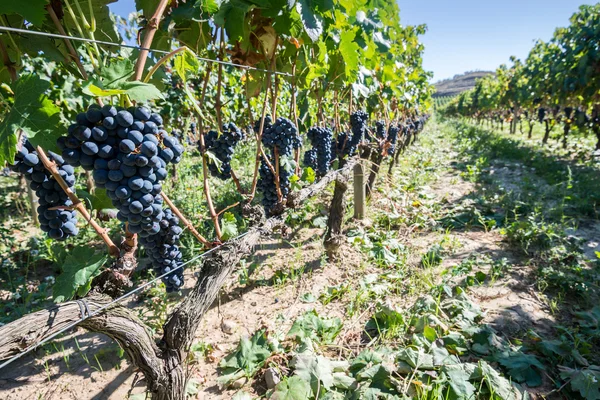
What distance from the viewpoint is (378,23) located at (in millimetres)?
3180

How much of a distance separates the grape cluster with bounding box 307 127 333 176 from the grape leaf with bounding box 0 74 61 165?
2.72 meters

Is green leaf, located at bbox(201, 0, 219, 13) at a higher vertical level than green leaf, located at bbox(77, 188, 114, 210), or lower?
higher

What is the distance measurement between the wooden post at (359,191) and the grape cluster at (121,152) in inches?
125

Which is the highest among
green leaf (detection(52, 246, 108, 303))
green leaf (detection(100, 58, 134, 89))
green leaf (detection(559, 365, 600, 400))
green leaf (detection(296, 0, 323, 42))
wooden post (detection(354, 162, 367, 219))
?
green leaf (detection(296, 0, 323, 42))

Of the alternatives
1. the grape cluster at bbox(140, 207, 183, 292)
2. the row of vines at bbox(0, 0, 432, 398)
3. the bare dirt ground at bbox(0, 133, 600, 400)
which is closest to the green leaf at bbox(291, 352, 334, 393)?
the bare dirt ground at bbox(0, 133, 600, 400)

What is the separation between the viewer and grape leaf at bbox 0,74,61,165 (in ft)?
2.94

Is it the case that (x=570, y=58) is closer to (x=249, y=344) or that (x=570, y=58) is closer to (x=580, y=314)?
(x=580, y=314)

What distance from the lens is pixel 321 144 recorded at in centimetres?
349

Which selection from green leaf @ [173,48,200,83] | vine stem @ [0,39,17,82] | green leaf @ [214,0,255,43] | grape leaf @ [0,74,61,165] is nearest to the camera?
grape leaf @ [0,74,61,165]

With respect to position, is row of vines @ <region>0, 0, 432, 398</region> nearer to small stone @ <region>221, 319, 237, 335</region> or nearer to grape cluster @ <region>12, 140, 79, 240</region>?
grape cluster @ <region>12, 140, 79, 240</region>

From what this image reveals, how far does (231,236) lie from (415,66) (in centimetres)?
831

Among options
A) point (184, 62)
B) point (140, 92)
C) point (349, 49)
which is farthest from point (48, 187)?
point (349, 49)

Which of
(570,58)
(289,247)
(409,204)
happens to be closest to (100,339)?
(289,247)

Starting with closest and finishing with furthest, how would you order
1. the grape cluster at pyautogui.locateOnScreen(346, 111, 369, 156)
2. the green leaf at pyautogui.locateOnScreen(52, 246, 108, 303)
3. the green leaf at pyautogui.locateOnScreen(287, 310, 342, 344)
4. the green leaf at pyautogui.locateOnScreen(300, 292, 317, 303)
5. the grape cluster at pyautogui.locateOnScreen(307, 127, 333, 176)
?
the green leaf at pyautogui.locateOnScreen(52, 246, 108, 303) < the green leaf at pyautogui.locateOnScreen(287, 310, 342, 344) < the green leaf at pyautogui.locateOnScreen(300, 292, 317, 303) < the grape cluster at pyautogui.locateOnScreen(307, 127, 333, 176) < the grape cluster at pyautogui.locateOnScreen(346, 111, 369, 156)
